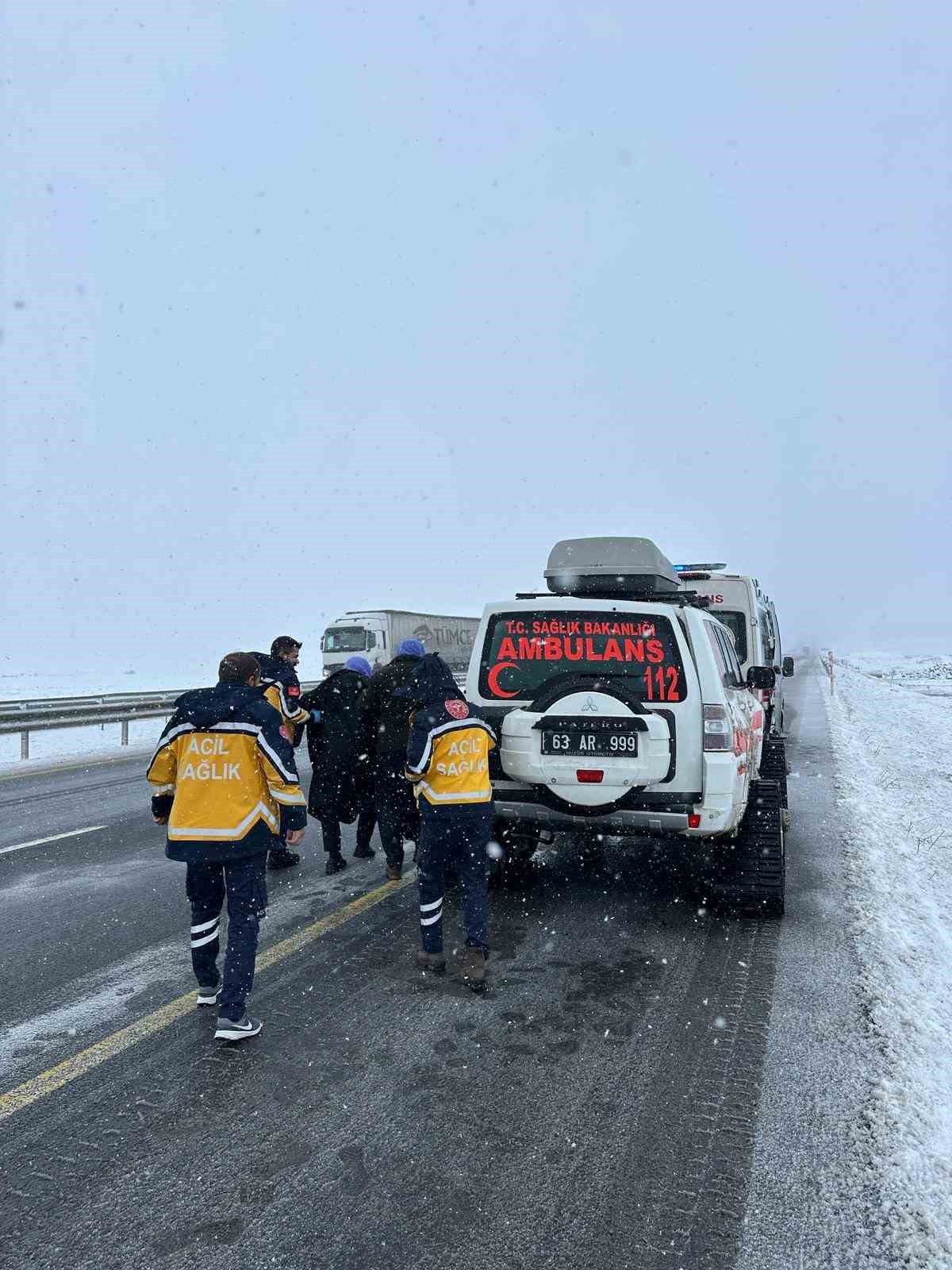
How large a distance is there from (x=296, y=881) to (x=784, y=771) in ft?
16.1

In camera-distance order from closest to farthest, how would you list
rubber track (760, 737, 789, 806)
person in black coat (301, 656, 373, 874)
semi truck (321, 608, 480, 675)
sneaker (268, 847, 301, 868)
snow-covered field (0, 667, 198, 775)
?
person in black coat (301, 656, 373, 874) < sneaker (268, 847, 301, 868) < rubber track (760, 737, 789, 806) < snow-covered field (0, 667, 198, 775) < semi truck (321, 608, 480, 675)

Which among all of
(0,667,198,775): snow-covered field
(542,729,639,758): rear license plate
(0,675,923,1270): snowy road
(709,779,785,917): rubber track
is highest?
(542,729,639,758): rear license plate

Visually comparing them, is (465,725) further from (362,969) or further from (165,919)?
(165,919)

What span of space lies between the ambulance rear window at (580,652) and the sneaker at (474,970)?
5.84 ft

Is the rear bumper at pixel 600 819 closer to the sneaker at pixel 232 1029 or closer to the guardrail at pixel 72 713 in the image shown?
the sneaker at pixel 232 1029

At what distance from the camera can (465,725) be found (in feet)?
15.6

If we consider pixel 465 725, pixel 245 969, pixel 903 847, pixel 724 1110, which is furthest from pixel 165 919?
pixel 903 847

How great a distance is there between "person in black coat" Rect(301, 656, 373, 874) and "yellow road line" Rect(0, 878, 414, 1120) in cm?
150

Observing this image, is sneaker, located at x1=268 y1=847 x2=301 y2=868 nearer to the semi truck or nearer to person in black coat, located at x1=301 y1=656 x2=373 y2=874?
person in black coat, located at x1=301 y1=656 x2=373 y2=874

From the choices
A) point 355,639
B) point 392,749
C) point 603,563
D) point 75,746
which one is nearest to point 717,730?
point 392,749

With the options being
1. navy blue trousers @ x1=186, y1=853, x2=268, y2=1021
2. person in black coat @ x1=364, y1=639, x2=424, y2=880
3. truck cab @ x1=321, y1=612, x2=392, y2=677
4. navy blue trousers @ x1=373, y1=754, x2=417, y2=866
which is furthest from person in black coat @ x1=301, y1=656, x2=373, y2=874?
truck cab @ x1=321, y1=612, x2=392, y2=677

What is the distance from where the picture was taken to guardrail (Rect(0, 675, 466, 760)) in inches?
604

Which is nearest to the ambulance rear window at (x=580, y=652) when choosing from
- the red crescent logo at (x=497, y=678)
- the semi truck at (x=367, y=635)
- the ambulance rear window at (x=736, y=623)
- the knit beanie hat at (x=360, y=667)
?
the red crescent logo at (x=497, y=678)

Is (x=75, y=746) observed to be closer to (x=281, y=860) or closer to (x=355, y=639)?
(x=355, y=639)
